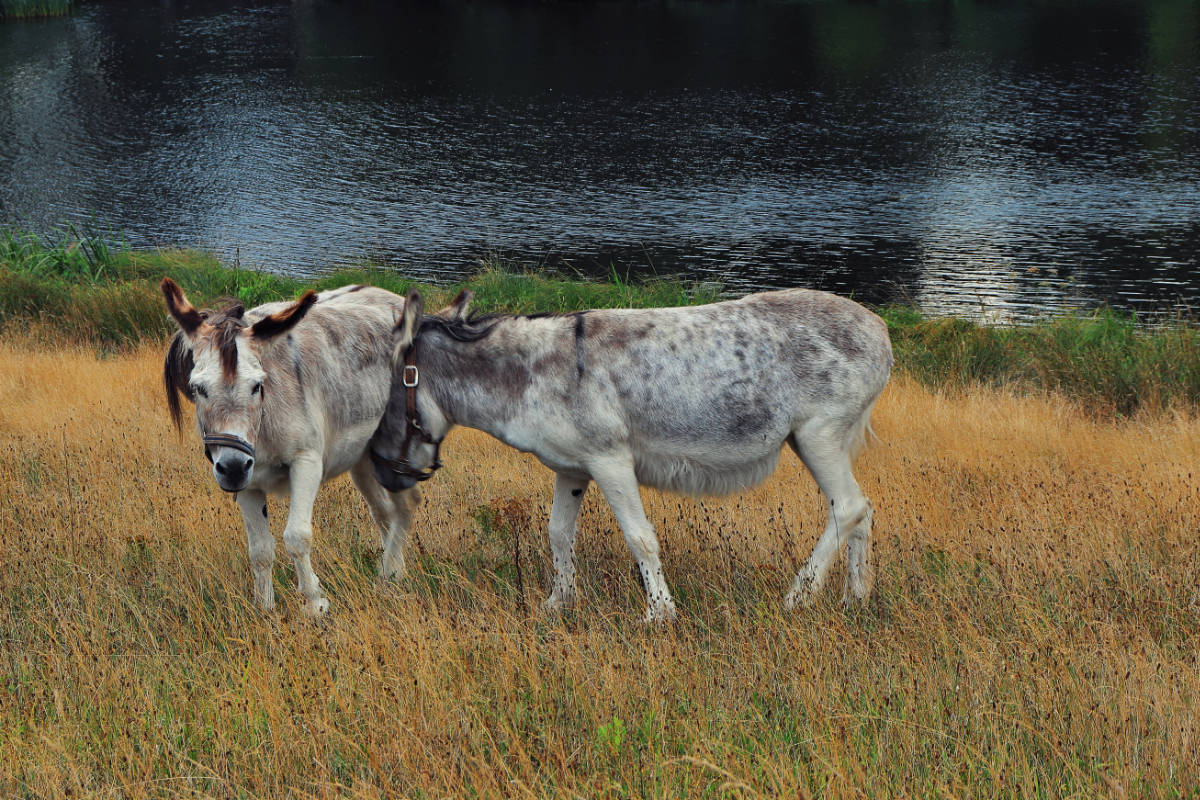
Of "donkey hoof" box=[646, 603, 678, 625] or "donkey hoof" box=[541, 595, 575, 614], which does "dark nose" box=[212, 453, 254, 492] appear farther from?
"donkey hoof" box=[646, 603, 678, 625]

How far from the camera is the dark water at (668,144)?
25.7m

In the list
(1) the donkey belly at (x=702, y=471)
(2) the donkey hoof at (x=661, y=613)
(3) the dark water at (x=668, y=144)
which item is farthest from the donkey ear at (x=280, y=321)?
(3) the dark water at (x=668, y=144)

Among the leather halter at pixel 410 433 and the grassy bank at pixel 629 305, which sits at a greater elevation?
the leather halter at pixel 410 433

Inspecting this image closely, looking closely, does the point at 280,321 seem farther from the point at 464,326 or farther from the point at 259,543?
the point at 259,543

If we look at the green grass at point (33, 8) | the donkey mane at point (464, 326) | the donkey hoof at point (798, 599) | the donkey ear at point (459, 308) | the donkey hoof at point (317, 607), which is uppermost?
the green grass at point (33, 8)

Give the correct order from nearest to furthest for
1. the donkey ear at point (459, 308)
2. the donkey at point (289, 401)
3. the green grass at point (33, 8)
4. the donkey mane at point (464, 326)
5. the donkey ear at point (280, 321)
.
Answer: the donkey at point (289, 401)
the donkey ear at point (280, 321)
the donkey mane at point (464, 326)
the donkey ear at point (459, 308)
the green grass at point (33, 8)

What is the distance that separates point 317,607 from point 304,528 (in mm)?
477

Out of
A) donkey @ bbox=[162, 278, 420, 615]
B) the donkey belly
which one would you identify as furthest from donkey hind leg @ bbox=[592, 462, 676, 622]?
donkey @ bbox=[162, 278, 420, 615]

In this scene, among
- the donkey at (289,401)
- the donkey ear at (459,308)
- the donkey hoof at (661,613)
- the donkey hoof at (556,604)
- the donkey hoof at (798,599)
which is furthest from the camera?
the donkey ear at (459,308)

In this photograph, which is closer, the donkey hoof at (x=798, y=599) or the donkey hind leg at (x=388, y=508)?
the donkey hoof at (x=798, y=599)

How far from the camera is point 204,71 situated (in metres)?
51.1

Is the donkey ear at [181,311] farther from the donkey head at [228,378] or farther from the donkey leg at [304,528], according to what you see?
the donkey leg at [304,528]

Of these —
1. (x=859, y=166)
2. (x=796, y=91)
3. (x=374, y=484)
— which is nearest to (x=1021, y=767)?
(x=374, y=484)

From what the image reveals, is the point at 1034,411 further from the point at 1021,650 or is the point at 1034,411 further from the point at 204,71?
the point at 204,71
